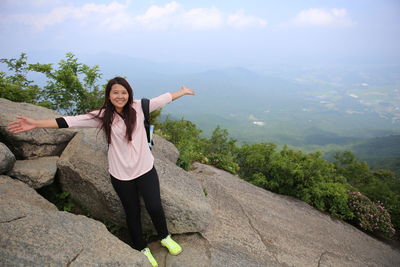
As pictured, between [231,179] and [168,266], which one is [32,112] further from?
[231,179]

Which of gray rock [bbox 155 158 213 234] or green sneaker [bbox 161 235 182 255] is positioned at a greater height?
gray rock [bbox 155 158 213 234]

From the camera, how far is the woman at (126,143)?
4219mm

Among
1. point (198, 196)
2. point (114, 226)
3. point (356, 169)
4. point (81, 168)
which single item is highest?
point (81, 168)

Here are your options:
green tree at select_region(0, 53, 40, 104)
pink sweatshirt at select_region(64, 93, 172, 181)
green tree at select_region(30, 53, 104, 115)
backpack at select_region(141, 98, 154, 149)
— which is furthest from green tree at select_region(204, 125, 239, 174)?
green tree at select_region(0, 53, 40, 104)

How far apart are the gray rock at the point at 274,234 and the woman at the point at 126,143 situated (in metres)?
2.08

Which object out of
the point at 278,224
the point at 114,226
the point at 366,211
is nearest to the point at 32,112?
the point at 114,226

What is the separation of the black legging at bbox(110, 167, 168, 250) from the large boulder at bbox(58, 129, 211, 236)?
0.52 meters

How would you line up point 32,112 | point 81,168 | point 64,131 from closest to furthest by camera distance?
point 81,168 < point 64,131 < point 32,112

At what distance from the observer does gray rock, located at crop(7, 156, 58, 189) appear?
5.29 meters

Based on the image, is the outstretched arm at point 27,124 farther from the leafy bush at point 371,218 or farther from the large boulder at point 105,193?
the leafy bush at point 371,218

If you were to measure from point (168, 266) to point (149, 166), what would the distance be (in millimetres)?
2148

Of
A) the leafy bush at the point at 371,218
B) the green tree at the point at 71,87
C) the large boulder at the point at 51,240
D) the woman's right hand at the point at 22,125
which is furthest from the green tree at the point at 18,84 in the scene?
the leafy bush at the point at 371,218

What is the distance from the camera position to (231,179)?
9969mm

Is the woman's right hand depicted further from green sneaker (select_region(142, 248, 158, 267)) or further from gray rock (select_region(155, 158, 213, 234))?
green sneaker (select_region(142, 248, 158, 267))
